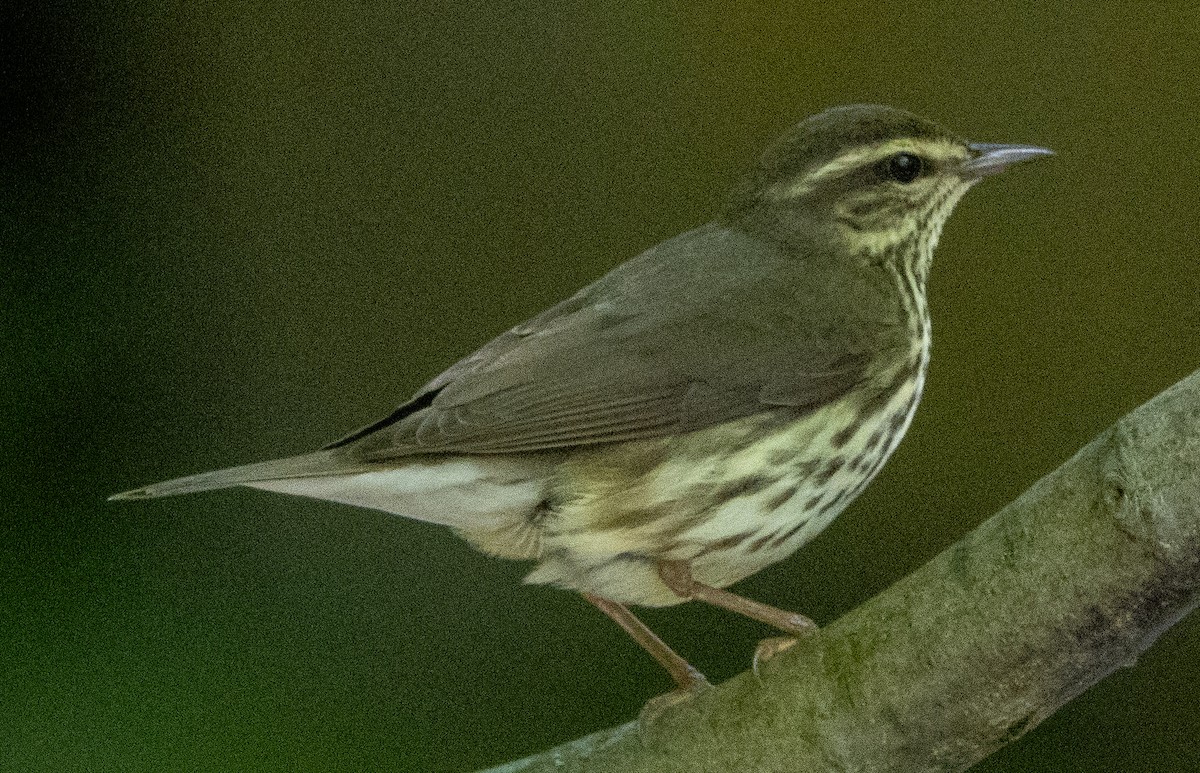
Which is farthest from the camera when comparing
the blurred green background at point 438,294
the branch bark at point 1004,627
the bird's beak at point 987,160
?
the blurred green background at point 438,294

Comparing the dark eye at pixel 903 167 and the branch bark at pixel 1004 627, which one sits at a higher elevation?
the dark eye at pixel 903 167

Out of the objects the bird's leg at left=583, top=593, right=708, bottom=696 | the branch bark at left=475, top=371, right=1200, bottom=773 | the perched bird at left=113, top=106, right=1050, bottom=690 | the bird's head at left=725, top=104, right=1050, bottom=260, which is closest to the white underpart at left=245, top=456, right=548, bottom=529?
the perched bird at left=113, top=106, right=1050, bottom=690

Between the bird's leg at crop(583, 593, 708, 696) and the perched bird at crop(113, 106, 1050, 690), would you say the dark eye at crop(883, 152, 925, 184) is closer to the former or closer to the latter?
the perched bird at crop(113, 106, 1050, 690)

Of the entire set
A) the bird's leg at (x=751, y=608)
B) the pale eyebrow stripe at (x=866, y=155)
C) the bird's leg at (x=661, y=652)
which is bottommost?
the bird's leg at (x=661, y=652)

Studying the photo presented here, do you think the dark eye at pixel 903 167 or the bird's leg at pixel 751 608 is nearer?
the bird's leg at pixel 751 608

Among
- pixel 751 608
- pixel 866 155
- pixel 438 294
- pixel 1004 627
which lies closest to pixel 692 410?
pixel 751 608

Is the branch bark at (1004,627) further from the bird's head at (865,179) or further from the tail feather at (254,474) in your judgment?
the bird's head at (865,179)

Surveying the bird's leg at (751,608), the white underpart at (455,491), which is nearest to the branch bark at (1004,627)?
the bird's leg at (751,608)
